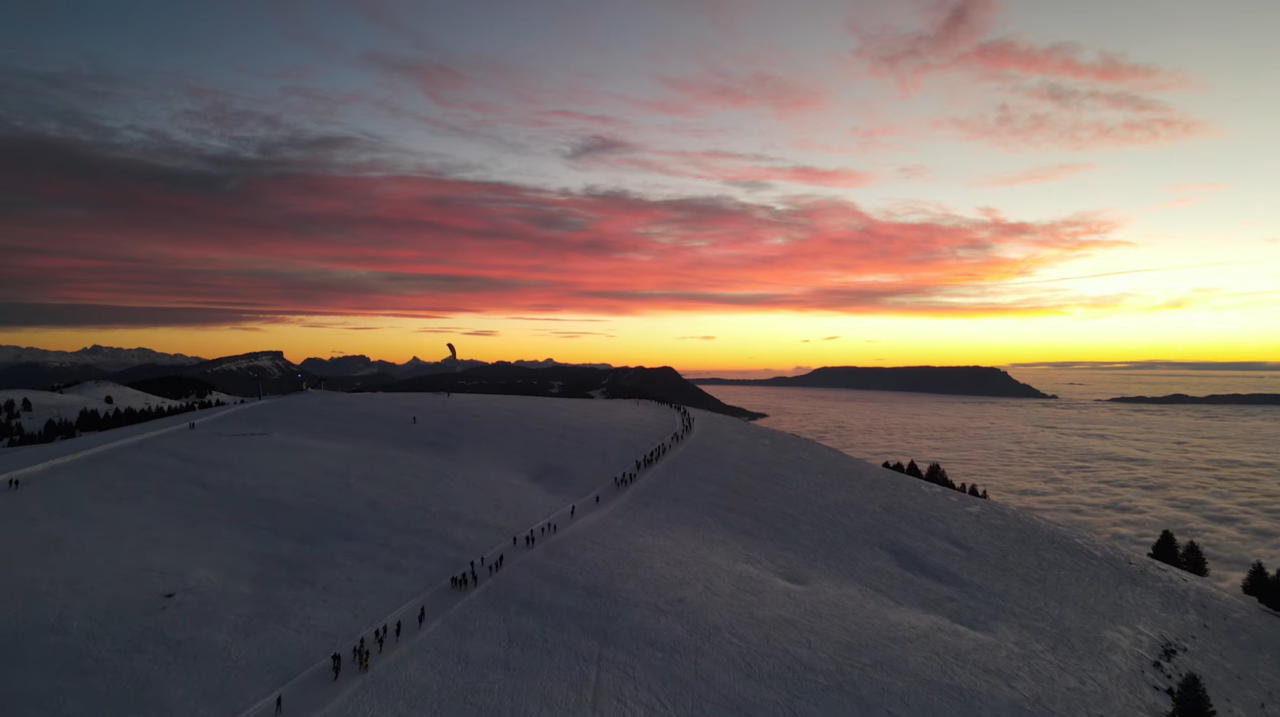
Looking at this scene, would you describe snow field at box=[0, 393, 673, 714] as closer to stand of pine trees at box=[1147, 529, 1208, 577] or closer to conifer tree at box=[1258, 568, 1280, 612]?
stand of pine trees at box=[1147, 529, 1208, 577]

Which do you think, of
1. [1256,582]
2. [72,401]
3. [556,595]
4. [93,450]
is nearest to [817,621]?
[556,595]

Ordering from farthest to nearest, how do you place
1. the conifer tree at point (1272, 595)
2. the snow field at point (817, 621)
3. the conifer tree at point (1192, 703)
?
the conifer tree at point (1272, 595), the conifer tree at point (1192, 703), the snow field at point (817, 621)

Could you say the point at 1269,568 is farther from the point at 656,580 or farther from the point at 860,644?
the point at 656,580

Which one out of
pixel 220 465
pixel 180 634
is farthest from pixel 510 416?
pixel 180 634

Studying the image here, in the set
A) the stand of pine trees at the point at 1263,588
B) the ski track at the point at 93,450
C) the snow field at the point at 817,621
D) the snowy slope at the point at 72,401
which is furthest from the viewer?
the snowy slope at the point at 72,401

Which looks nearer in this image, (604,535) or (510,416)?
(604,535)

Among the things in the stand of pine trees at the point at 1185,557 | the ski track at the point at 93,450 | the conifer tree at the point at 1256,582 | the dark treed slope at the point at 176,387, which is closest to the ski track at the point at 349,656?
the ski track at the point at 93,450

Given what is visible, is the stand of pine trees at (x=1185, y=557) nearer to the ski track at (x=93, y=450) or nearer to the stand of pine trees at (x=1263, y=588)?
the stand of pine trees at (x=1263, y=588)
